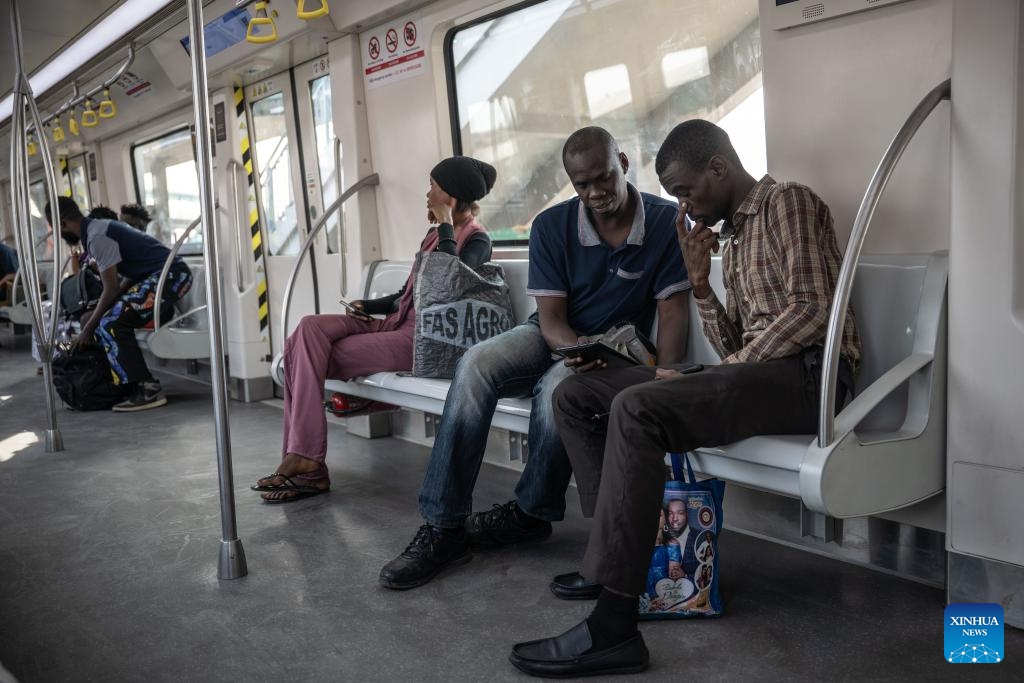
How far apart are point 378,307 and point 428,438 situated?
91 centimetres

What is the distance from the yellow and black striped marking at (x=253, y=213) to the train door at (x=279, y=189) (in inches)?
1.3

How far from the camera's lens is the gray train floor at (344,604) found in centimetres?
221

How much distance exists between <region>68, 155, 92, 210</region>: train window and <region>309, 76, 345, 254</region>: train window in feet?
17.5

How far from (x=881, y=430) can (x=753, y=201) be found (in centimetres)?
74

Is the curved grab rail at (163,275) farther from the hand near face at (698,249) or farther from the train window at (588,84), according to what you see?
the hand near face at (698,249)

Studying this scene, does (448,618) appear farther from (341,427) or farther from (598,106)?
(341,427)

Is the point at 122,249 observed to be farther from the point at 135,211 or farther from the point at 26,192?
the point at 26,192

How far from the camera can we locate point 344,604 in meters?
2.63

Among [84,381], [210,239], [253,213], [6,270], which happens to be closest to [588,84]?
[210,239]

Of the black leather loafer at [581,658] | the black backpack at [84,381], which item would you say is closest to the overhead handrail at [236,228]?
the black backpack at [84,381]

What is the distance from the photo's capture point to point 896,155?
218 centimetres

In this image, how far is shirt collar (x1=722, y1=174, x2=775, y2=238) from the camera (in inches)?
99.0

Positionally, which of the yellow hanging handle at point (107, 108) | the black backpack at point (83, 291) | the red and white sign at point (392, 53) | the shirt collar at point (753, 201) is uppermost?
the yellow hanging handle at point (107, 108)

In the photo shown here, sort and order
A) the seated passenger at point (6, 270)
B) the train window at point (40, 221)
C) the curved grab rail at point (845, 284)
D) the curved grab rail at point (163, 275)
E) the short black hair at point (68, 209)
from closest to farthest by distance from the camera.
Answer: the curved grab rail at point (845, 284) → the curved grab rail at point (163, 275) → the short black hair at point (68, 209) → the seated passenger at point (6, 270) → the train window at point (40, 221)
